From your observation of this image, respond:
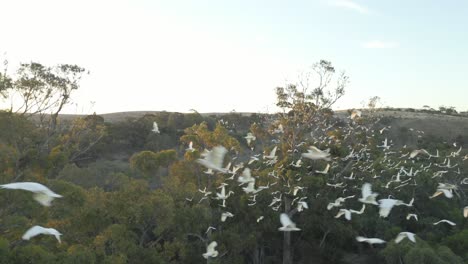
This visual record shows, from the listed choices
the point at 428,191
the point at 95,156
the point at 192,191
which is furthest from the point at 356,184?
the point at 95,156

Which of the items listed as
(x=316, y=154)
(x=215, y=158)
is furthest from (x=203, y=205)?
(x=215, y=158)

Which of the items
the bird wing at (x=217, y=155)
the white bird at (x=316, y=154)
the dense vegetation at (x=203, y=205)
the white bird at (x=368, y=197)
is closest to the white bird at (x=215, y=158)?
the bird wing at (x=217, y=155)

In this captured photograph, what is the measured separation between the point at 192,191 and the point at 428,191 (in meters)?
23.0

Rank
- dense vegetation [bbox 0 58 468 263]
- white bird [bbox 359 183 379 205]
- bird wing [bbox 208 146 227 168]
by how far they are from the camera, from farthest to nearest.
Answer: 1. dense vegetation [bbox 0 58 468 263]
2. white bird [bbox 359 183 379 205]
3. bird wing [bbox 208 146 227 168]

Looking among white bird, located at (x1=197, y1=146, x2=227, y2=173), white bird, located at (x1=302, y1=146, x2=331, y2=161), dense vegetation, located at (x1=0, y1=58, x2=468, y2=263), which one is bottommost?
dense vegetation, located at (x1=0, y1=58, x2=468, y2=263)

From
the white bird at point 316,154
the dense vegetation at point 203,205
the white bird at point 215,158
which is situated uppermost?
the white bird at point 215,158

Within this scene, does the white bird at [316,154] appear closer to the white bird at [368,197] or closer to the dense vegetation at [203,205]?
the white bird at [368,197]

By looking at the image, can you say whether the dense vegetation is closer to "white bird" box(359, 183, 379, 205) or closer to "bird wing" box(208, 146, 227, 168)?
"white bird" box(359, 183, 379, 205)

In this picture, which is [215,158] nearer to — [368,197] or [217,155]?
[217,155]

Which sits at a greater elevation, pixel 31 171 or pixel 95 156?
pixel 31 171

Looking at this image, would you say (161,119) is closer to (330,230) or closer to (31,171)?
(330,230)

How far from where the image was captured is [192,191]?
889 inches

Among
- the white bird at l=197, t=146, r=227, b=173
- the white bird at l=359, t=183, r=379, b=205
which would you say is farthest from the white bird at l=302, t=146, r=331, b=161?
the white bird at l=197, t=146, r=227, b=173

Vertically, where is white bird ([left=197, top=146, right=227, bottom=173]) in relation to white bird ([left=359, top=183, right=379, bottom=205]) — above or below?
above
